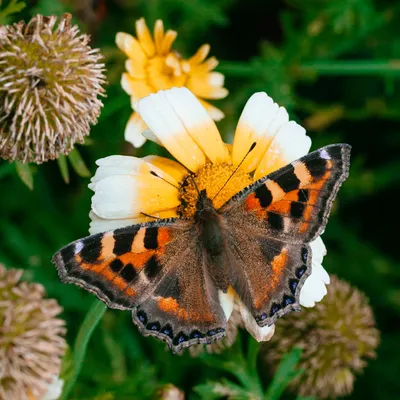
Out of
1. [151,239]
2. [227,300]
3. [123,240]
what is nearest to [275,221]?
[227,300]

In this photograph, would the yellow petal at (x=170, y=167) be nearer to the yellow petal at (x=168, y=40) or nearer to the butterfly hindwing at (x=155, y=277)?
the butterfly hindwing at (x=155, y=277)

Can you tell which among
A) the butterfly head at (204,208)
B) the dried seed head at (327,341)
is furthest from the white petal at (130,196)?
the dried seed head at (327,341)

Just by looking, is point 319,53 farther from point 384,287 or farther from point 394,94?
point 384,287

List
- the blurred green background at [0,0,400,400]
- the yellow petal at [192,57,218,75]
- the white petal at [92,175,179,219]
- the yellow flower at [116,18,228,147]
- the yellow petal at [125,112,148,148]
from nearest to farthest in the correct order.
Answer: the white petal at [92,175,179,219] → the yellow petal at [125,112,148,148] → the yellow flower at [116,18,228,147] → the yellow petal at [192,57,218,75] → the blurred green background at [0,0,400,400]

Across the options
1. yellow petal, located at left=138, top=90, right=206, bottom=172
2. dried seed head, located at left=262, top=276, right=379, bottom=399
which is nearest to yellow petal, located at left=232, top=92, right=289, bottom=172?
yellow petal, located at left=138, top=90, right=206, bottom=172

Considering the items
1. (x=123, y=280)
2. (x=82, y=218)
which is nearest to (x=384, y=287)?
(x=82, y=218)

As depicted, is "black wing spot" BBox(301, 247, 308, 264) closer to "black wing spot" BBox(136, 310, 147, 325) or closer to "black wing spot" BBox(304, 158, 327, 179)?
"black wing spot" BBox(304, 158, 327, 179)
